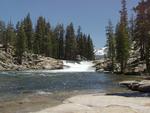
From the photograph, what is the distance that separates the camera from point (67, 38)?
413 ft

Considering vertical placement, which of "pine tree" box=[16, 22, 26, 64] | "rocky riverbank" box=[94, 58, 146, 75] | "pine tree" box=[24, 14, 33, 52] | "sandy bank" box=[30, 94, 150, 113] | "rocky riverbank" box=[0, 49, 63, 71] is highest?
"pine tree" box=[24, 14, 33, 52]

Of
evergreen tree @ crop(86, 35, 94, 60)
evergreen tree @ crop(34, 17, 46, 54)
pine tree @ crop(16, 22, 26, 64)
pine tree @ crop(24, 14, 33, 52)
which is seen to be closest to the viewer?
pine tree @ crop(16, 22, 26, 64)

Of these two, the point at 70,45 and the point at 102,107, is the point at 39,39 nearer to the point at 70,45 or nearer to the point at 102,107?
the point at 70,45

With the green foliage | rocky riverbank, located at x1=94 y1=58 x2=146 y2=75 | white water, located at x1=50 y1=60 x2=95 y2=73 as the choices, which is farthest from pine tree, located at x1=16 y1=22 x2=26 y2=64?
rocky riverbank, located at x1=94 y1=58 x2=146 y2=75

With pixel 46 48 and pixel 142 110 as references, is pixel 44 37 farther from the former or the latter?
pixel 142 110

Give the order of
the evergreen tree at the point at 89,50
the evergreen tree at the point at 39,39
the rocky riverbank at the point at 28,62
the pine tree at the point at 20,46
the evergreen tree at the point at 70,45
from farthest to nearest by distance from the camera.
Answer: the evergreen tree at the point at 89,50, the evergreen tree at the point at 70,45, the evergreen tree at the point at 39,39, the pine tree at the point at 20,46, the rocky riverbank at the point at 28,62

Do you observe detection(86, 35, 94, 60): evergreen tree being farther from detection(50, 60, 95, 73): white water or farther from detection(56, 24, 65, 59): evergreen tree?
detection(50, 60, 95, 73): white water

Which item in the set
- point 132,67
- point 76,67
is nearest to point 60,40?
point 76,67

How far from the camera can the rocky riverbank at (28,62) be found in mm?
91000

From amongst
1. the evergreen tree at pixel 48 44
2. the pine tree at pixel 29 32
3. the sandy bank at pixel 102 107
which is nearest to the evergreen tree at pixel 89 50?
the evergreen tree at pixel 48 44

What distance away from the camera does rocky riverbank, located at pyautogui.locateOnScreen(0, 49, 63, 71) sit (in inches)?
3583

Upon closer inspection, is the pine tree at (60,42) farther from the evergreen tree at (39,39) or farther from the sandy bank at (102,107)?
the sandy bank at (102,107)

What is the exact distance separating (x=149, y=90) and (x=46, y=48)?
8838 cm

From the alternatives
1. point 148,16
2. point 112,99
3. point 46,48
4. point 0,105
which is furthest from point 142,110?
point 46,48
